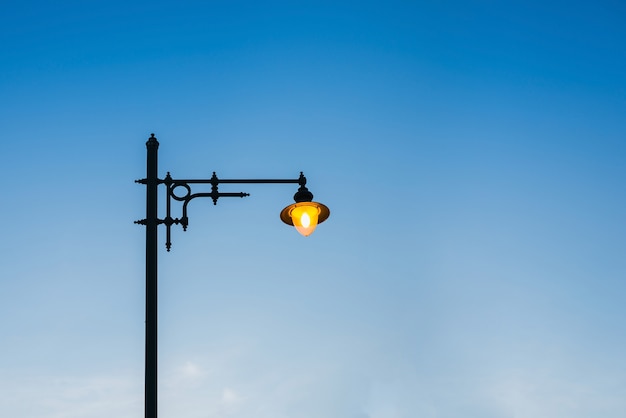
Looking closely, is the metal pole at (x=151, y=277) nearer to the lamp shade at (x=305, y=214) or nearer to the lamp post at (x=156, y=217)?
the lamp post at (x=156, y=217)

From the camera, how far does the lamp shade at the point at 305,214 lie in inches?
386

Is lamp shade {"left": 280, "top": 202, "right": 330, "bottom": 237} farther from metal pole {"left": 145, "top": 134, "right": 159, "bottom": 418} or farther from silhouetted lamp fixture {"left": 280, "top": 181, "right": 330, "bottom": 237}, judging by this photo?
metal pole {"left": 145, "top": 134, "right": 159, "bottom": 418}

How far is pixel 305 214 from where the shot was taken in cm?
984

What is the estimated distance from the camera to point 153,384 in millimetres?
7648

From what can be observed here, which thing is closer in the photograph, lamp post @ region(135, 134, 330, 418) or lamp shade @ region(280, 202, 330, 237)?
lamp post @ region(135, 134, 330, 418)

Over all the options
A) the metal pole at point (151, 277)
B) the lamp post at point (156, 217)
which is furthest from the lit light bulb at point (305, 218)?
the metal pole at point (151, 277)

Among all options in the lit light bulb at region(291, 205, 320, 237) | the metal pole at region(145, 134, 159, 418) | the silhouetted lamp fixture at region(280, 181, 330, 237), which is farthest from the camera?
the lit light bulb at region(291, 205, 320, 237)

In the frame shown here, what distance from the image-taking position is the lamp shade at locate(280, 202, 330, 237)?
9812mm

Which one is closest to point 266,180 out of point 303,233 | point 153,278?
point 303,233

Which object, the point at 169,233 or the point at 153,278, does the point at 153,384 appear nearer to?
the point at 153,278

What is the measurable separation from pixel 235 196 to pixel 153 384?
2631mm

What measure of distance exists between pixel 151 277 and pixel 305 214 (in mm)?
2456

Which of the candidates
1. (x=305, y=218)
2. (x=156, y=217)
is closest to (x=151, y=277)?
(x=156, y=217)

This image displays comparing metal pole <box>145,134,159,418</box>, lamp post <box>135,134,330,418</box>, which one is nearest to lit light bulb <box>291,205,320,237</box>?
lamp post <box>135,134,330,418</box>
